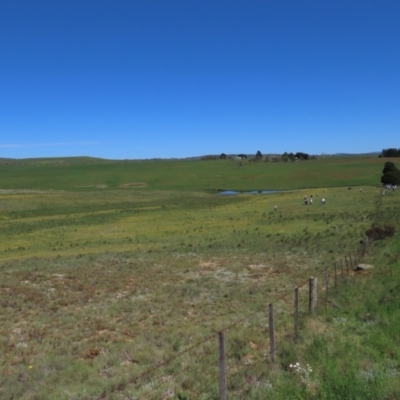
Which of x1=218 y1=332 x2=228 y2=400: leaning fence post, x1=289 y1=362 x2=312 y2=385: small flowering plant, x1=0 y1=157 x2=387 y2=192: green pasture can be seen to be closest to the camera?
x1=218 y1=332 x2=228 y2=400: leaning fence post

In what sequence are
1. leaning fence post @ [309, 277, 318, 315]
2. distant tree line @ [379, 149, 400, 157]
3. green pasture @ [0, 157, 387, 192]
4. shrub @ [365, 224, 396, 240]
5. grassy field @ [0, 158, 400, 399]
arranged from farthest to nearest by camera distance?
distant tree line @ [379, 149, 400, 157] < green pasture @ [0, 157, 387, 192] < shrub @ [365, 224, 396, 240] < leaning fence post @ [309, 277, 318, 315] < grassy field @ [0, 158, 400, 399]

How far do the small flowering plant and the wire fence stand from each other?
604mm

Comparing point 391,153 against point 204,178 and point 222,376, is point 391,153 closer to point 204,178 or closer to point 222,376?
point 204,178

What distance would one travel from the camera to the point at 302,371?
27.7ft

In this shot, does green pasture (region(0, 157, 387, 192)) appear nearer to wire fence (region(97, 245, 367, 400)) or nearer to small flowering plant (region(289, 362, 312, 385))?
wire fence (region(97, 245, 367, 400))

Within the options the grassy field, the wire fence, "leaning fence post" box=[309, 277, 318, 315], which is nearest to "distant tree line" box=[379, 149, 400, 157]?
the grassy field

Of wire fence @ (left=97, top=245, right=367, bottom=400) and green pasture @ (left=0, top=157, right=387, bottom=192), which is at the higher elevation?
green pasture @ (left=0, top=157, right=387, bottom=192)

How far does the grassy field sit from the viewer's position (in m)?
10.1

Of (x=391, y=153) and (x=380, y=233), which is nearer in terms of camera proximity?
(x=380, y=233)

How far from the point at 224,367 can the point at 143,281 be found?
13.3m

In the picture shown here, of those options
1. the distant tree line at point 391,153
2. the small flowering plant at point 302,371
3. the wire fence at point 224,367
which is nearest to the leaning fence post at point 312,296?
the wire fence at point 224,367

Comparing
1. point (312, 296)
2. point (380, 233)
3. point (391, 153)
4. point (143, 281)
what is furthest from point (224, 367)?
point (391, 153)

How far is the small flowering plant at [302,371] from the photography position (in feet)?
26.3

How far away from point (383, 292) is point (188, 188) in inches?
3943
